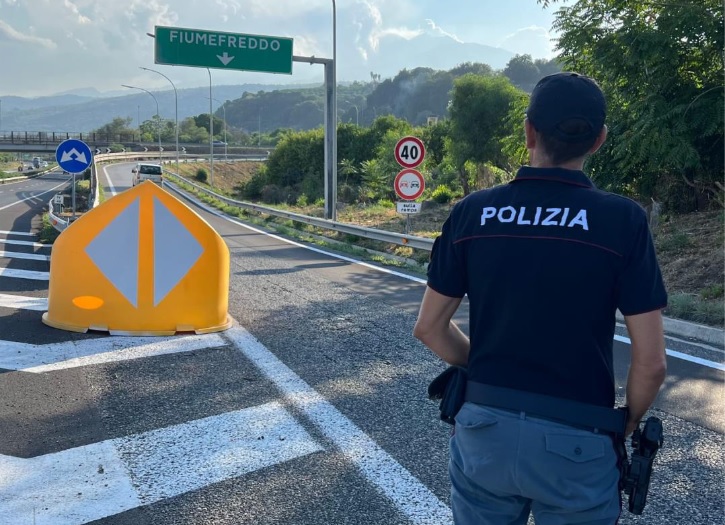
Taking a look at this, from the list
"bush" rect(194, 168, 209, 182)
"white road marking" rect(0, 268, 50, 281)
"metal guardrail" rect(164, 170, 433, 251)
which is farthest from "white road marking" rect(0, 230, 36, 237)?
"bush" rect(194, 168, 209, 182)

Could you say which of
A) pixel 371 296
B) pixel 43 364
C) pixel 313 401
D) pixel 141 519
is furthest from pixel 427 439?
pixel 371 296

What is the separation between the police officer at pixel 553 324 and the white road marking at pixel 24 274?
31.6 ft

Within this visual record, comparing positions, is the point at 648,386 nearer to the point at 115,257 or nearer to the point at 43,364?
the point at 43,364

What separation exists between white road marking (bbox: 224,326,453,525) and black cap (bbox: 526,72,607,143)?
7.02 feet

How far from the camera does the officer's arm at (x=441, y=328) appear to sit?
211cm

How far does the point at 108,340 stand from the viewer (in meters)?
6.73

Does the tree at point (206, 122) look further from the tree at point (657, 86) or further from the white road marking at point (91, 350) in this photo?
the white road marking at point (91, 350)

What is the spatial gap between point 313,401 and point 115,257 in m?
3.16

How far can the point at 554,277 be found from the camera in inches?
72.2

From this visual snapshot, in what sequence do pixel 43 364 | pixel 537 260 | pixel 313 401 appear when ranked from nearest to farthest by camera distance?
pixel 537 260
pixel 313 401
pixel 43 364

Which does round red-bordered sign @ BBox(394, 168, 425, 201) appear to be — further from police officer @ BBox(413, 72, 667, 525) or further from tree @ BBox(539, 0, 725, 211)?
police officer @ BBox(413, 72, 667, 525)

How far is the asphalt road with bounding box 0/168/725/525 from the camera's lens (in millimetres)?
3484

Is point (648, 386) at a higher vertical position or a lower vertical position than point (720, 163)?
lower

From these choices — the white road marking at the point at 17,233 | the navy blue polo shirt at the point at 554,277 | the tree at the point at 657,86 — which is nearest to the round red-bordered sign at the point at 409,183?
the tree at the point at 657,86
